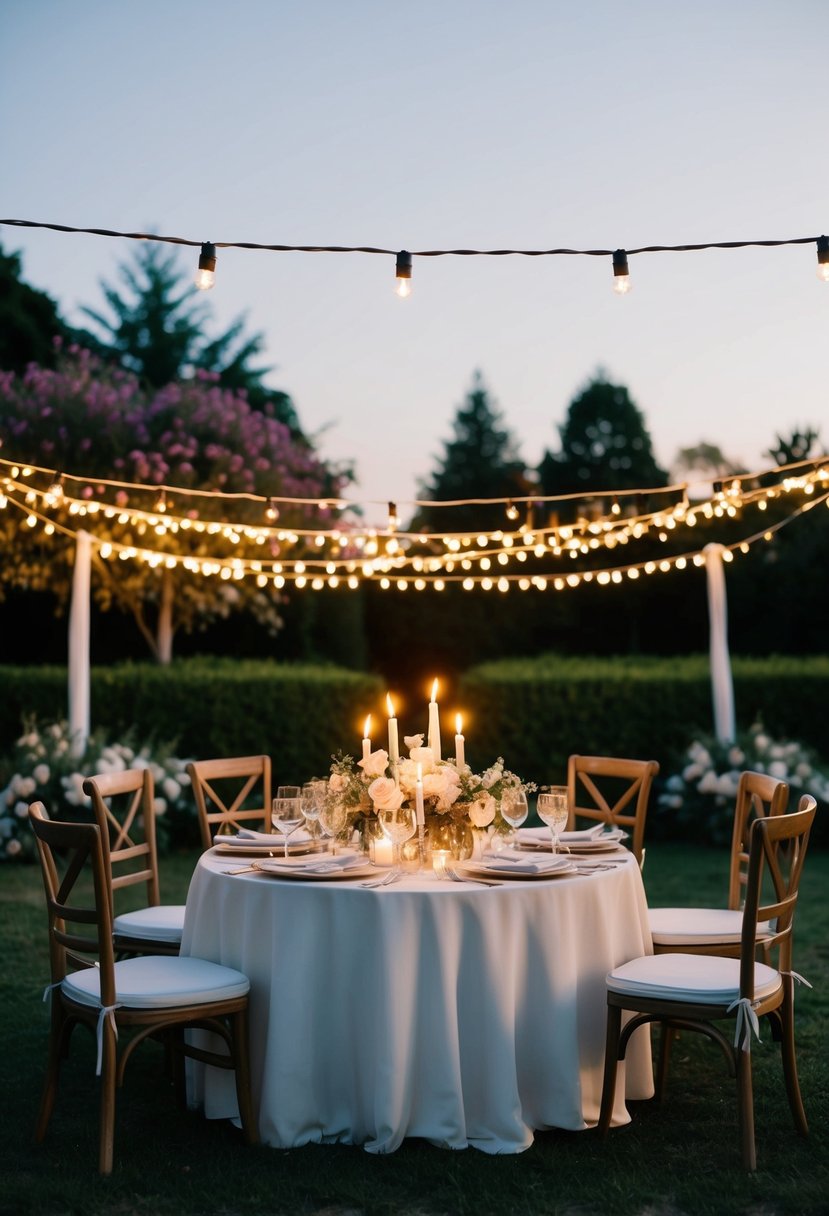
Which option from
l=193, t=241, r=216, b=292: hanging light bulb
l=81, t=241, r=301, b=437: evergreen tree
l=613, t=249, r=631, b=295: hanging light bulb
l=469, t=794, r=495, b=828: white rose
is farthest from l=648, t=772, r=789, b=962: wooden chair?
l=81, t=241, r=301, b=437: evergreen tree

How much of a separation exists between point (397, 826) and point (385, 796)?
0.35ft

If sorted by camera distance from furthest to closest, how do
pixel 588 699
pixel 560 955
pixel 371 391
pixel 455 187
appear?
pixel 371 391 < pixel 588 699 < pixel 455 187 < pixel 560 955

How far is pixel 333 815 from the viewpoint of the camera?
13.0 feet

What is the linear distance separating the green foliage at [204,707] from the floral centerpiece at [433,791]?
5.98 meters

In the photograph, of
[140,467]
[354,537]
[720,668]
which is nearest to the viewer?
[354,537]

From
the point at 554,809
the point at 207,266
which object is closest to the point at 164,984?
the point at 554,809

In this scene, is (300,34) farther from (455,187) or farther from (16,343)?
(16,343)

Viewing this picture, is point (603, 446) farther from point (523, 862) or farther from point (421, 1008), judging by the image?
point (421, 1008)

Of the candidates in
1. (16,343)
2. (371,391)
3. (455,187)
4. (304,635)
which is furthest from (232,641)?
(455,187)

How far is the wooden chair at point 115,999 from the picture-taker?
3.40m

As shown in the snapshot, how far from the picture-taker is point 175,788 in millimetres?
8953

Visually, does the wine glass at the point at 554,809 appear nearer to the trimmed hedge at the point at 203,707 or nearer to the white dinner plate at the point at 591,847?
the white dinner plate at the point at 591,847

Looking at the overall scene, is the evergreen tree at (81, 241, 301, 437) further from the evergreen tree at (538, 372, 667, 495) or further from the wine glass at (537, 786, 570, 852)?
the wine glass at (537, 786, 570, 852)

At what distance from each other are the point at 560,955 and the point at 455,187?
18.9 feet
